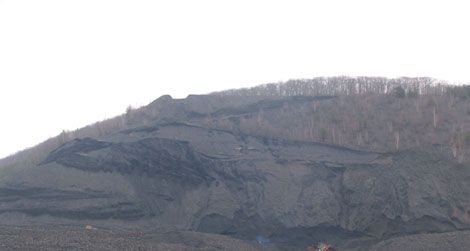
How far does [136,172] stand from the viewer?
42000mm

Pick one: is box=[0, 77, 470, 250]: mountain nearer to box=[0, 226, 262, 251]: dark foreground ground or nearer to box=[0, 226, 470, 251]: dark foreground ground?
box=[0, 226, 470, 251]: dark foreground ground

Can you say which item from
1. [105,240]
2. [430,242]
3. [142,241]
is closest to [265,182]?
[430,242]

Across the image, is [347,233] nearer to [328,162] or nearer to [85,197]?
[328,162]

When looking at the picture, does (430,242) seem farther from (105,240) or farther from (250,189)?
(105,240)

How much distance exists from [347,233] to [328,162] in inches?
282

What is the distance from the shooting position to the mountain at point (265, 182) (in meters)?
36.1

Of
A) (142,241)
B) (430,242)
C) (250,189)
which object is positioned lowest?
(430,242)

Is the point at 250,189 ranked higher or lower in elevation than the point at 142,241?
higher

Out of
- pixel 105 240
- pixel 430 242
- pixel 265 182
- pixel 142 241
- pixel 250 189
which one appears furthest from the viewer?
pixel 265 182

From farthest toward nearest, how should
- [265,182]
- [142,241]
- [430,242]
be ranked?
[265,182], [430,242], [142,241]

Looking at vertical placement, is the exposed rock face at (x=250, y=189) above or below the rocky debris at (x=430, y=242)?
above

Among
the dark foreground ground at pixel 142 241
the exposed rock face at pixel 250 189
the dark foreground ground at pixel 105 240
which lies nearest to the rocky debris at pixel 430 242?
the dark foreground ground at pixel 142 241

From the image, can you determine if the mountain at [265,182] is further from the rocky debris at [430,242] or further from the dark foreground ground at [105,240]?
the dark foreground ground at [105,240]

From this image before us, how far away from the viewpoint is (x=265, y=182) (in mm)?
41656
